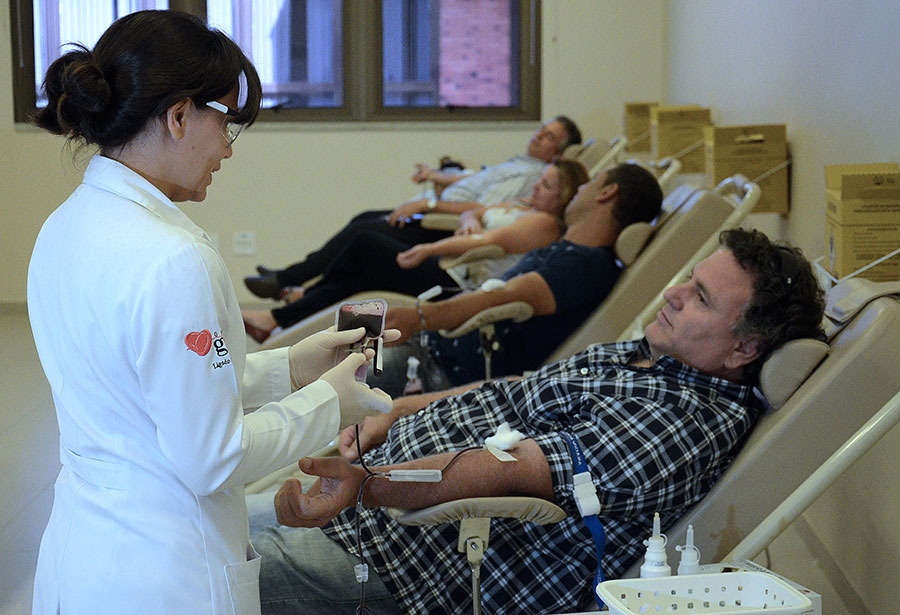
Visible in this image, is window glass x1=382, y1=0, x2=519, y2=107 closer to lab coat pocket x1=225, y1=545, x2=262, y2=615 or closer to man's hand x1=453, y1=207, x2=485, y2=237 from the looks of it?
man's hand x1=453, y1=207, x2=485, y2=237

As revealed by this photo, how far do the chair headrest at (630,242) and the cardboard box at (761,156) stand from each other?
19.1 inches

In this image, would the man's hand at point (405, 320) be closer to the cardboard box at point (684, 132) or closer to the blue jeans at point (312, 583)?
the blue jeans at point (312, 583)

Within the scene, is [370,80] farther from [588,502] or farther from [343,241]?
[588,502]

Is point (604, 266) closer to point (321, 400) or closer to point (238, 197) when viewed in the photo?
point (321, 400)

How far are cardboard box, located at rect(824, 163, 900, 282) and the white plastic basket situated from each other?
46.3 inches

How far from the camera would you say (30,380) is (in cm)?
442

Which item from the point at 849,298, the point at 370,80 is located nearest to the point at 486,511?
the point at 849,298

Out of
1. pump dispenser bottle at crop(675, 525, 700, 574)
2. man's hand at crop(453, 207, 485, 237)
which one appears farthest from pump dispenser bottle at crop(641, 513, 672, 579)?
man's hand at crop(453, 207, 485, 237)

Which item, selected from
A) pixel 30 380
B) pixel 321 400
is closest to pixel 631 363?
pixel 321 400

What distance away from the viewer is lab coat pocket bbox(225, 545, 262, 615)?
122cm

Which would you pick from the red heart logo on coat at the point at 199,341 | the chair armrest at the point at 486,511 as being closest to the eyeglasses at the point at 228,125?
the red heart logo on coat at the point at 199,341

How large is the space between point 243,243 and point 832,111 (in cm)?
418

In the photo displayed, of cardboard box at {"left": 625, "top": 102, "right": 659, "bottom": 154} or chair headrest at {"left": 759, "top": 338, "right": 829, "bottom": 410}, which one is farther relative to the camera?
cardboard box at {"left": 625, "top": 102, "right": 659, "bottom": 154}

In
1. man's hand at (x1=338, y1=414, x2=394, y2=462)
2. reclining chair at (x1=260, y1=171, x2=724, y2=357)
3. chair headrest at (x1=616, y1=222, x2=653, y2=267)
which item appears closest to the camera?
man's hand at (x1=338, y1=414, x2=394, y2=462)
